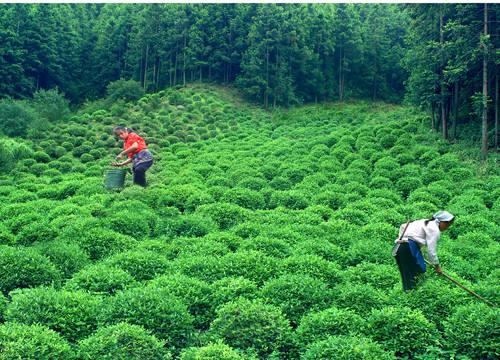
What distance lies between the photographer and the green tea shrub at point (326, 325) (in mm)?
6391

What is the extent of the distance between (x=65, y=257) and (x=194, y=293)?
3.03m

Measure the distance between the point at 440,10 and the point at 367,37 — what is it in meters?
28.7

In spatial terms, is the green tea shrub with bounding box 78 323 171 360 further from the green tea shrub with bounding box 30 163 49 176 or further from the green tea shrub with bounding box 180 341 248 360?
the green tea shrub with bounding box 30 163 49 176

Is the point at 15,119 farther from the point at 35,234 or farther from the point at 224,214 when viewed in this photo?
the point at 224,214

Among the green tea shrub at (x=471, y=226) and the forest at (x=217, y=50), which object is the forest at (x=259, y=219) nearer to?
the green tea shrub at (x=471, y=226)

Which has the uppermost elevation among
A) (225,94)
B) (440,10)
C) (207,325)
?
(440,10)

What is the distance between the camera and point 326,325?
21.1 ft

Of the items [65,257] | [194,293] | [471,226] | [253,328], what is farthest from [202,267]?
[471,226]

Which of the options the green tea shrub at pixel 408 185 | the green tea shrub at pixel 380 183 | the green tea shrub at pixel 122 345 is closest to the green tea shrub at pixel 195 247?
the green tea shrub at pixel 122 345

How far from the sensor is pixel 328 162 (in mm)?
19625

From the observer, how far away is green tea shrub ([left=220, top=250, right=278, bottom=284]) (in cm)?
835

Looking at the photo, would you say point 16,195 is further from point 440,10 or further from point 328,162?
point 440,10

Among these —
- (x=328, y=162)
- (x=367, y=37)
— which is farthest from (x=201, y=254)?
(x=367, y=37)

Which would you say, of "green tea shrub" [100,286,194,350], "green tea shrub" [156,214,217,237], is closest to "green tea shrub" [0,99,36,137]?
"green tea shrub" [156,214,217,237]
